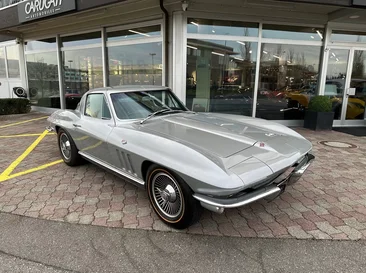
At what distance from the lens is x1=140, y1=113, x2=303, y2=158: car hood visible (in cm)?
259

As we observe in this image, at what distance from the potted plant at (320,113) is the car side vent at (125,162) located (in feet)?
21.0

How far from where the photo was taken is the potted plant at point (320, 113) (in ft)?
24.5

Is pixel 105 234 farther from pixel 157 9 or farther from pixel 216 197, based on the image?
pixel 157 9

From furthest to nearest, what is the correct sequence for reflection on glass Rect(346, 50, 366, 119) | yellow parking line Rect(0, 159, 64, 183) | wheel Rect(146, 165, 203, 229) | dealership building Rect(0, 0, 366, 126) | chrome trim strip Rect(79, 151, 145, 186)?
reflection on glass Rect(346, 50, 366, 119)
dealership building Rect(0, 0, 366, 126)
yellow parking line Rect(0, 159, 64, 183)
chrome trim strip Rect(79, 151, 145, 186)
wheel Rect(146, 165, 203, 229)

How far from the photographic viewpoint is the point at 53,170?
14.4 feet

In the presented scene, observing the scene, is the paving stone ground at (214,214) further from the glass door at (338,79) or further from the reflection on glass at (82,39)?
the reflection on glass at (82,39)

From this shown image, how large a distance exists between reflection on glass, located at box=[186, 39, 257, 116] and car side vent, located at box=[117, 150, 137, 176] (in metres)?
4.41

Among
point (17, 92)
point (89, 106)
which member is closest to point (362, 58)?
point (89, 106)

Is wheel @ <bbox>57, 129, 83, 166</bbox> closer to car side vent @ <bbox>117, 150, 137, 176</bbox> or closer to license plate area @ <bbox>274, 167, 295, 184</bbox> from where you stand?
car side vent @ <bbox>117, 150, 137, 176</bbox>

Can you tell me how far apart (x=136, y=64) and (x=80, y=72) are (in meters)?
3.06

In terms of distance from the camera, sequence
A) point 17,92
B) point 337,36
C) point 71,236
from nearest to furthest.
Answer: point 71,236 < point 337,36 < point 17,92

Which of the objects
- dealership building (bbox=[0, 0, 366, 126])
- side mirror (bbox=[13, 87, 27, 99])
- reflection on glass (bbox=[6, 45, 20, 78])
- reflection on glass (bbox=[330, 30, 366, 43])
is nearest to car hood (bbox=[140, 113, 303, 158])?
dealership building (bbox=[0, 0, 366, 126])

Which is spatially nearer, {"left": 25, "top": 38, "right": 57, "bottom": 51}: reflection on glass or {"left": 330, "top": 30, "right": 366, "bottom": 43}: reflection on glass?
{"left": 330, "top": 30, "right": 366, "bottom": 43}: reflection on glass

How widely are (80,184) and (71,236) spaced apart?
51.8 inches
